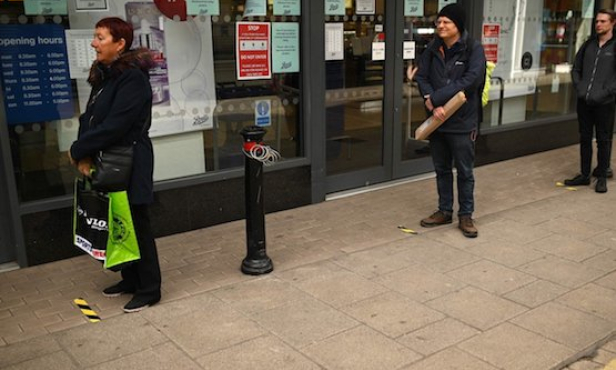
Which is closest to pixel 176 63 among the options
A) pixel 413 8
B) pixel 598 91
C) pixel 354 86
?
pixel 354 86

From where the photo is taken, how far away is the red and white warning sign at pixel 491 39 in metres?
8.03

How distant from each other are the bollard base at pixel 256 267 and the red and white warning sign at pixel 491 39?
15.7ft

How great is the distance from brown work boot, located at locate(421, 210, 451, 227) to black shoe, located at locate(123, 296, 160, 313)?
2.74 meters

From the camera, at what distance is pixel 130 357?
354cm

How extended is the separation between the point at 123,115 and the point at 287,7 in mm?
2808

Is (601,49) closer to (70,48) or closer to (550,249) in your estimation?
(550,249)

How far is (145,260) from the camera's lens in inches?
162

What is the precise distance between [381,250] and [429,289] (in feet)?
2.74

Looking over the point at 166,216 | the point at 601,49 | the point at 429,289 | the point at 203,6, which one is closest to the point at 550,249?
the point at 429,289

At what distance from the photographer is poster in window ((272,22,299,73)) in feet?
19.8

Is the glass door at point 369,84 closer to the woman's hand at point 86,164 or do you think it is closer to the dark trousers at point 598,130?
the dark trousers at point 598,130

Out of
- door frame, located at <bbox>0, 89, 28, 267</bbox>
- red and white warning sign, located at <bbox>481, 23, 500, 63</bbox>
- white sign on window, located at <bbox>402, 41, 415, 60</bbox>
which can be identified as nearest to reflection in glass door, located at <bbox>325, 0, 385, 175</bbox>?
white sign on window, located at <bbox>402, 41, 415, 60</bbox>

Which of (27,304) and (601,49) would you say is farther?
(601,49)

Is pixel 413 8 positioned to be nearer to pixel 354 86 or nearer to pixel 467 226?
pixel 354 86
